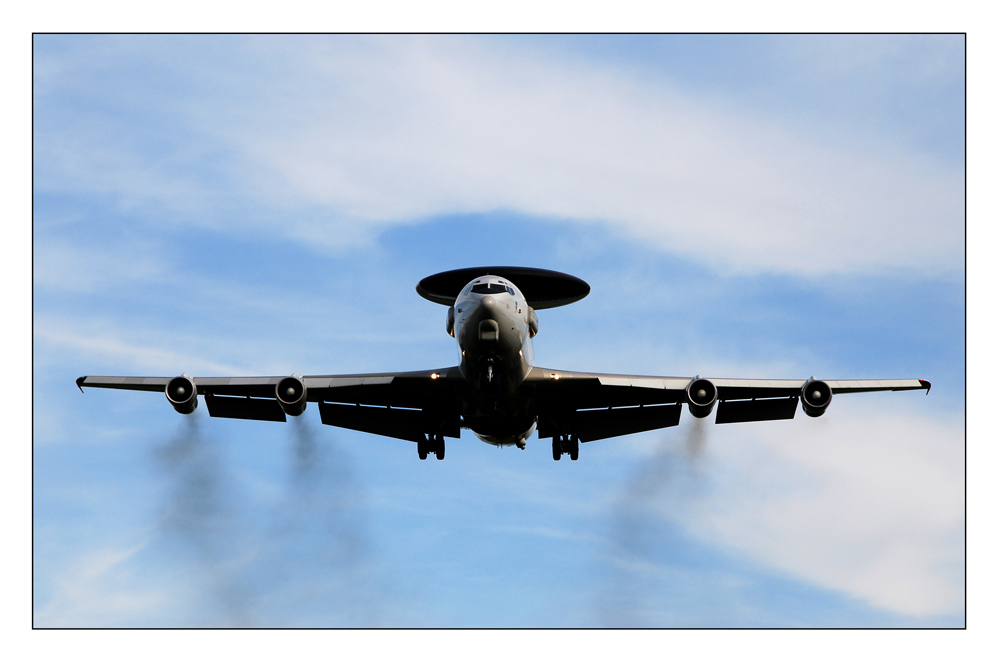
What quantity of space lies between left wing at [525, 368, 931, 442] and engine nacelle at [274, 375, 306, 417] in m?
8.71

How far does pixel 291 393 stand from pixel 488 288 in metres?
9.10

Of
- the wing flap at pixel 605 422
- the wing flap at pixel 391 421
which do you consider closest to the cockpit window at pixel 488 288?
the wing flap at pixel 391 421

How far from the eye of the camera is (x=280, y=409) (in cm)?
4234

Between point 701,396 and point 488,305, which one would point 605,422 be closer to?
point 701,396

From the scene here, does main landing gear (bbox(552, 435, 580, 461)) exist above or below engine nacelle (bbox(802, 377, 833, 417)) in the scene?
below

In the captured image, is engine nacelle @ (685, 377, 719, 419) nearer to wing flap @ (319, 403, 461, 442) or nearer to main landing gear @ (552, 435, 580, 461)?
main landing gear @ (552, 435, 580, 461)

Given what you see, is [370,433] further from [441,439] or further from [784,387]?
[784,387]

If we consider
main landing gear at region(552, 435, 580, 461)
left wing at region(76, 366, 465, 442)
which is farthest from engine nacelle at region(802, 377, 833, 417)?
left wing at region(76, 366, 465, 442)

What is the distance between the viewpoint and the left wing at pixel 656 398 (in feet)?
127

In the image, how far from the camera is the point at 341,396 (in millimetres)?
41844

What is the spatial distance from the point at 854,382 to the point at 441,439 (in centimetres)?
1707

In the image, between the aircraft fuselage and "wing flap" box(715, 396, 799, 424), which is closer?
the aircraft fuselage

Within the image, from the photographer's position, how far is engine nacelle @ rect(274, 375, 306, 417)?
126ft

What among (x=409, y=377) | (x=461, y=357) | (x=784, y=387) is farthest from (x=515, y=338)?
(x=784, y=387)
